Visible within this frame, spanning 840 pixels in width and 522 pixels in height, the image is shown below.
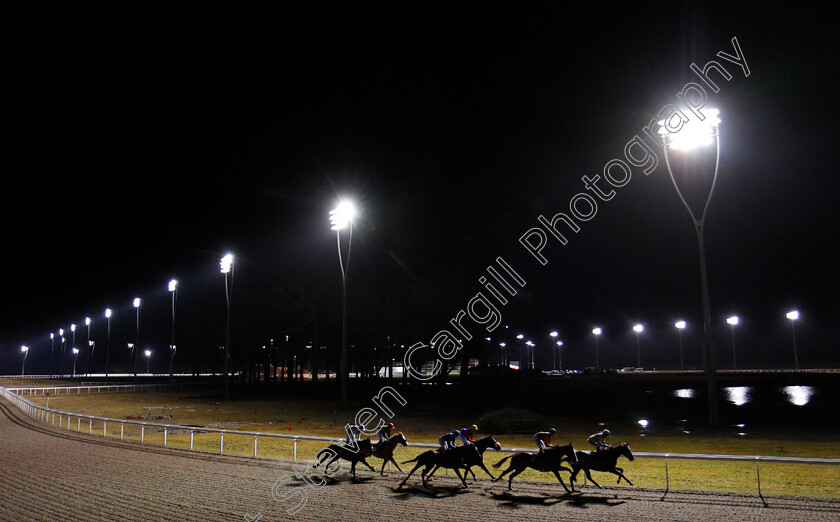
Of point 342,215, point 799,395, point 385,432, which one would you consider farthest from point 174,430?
point 799,395

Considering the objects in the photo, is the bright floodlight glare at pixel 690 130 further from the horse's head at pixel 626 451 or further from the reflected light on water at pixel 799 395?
the reflected light on water at pixel 799 395

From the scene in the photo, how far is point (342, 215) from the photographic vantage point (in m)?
25.5

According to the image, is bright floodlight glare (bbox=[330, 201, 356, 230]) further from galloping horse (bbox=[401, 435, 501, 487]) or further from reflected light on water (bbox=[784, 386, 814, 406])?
reflected light on water (bbox=[784, 386, 814, 406])

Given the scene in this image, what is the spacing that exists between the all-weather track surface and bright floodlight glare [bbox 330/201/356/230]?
1300 cm

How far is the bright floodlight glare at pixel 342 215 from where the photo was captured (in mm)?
24406

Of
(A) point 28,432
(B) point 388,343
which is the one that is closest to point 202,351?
(B) point 388,343

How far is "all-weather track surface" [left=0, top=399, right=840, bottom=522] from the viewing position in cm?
817

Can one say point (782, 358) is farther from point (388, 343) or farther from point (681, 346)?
point (388, 343)

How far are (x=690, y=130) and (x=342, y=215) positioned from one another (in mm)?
14272

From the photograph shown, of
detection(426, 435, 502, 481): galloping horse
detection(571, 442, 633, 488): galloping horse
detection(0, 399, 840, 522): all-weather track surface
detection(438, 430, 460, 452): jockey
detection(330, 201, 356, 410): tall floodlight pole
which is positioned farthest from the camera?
detection(330, 201, 356, 410): tall floodlight pole

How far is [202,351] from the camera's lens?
79.2m

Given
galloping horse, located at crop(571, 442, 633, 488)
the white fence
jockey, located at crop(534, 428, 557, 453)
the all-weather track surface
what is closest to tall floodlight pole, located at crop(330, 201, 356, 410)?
the white fence

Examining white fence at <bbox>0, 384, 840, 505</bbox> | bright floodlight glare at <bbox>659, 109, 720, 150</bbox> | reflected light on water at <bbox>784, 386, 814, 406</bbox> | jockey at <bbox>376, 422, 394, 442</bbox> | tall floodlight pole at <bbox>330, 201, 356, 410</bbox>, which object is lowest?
reflected light on water at <bbox>784, 386, 814, 406</bbox>

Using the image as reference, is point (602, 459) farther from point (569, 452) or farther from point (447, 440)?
point (447, 440)
